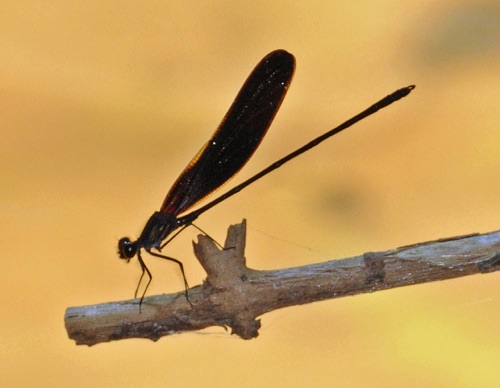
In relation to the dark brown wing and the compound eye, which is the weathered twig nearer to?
the compound eye

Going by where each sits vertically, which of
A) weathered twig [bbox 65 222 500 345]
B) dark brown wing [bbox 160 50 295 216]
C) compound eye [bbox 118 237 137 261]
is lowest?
weathered twig [bbox 65 222 500 345]

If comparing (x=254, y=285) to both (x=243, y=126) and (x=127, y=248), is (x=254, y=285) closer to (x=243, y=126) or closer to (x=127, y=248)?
(x=127, y=248)

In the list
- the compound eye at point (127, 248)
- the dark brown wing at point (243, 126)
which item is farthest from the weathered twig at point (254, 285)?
the dark brown wing at point (243, 126)

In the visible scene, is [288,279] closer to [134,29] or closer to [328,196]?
[328,196]

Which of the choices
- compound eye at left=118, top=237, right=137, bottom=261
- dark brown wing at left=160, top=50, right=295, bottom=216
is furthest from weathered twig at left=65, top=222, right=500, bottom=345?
dark brown wing at left=160, top=50, right=295, bottom=216

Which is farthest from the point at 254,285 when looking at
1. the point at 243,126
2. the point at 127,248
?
the point at 243,126

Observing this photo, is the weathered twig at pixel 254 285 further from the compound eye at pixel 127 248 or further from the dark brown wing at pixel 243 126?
the dark brown wing at pixel 243 126

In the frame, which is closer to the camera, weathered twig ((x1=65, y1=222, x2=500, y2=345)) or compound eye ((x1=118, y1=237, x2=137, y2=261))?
weathered twig ((x1=65, y1=222, x2=500, y2=345))
